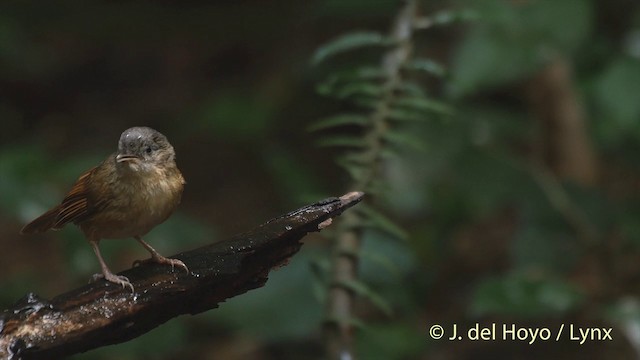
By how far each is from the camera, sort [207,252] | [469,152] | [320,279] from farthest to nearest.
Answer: [469,152] → [320,279] → [207,252]

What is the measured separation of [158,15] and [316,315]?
3148mm

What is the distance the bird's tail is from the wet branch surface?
0.80 ft

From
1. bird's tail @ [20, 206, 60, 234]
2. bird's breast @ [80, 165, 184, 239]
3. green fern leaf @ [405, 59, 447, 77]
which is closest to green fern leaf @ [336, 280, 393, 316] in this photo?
green fern leaf @ [405, 59, 447, 77]

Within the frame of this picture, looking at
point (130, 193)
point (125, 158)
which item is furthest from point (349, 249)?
point (125, 158)

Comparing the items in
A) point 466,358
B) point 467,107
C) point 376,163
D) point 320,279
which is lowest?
point 320,279

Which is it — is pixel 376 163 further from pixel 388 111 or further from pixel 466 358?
pixel 466 358

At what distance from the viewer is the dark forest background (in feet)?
11.9

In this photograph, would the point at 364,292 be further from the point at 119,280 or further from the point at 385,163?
the point at 385,163

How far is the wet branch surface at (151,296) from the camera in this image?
1998mm

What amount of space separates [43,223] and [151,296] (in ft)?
1.31

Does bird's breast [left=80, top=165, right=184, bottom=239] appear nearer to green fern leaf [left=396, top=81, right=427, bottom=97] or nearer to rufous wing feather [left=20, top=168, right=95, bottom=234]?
rufous wing feather [left=20, top=168, right=95, bottom=234]

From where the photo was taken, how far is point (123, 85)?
6617 millimetres

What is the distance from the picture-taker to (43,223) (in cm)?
230

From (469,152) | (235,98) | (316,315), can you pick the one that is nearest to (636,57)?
(469,152)
